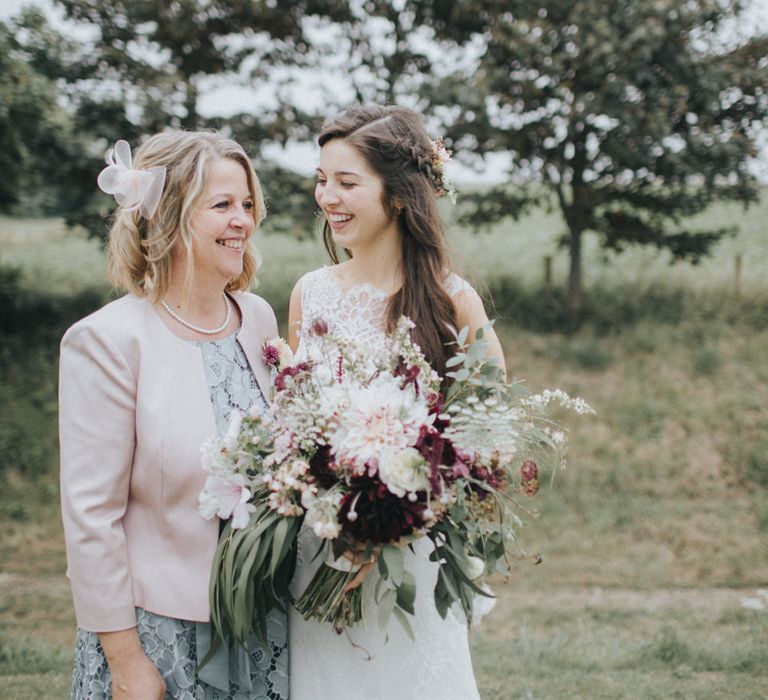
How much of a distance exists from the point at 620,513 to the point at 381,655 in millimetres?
5872

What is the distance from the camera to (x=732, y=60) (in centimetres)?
972

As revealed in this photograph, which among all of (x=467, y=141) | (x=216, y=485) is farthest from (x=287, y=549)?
(x=467, y=141)

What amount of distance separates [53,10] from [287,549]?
31.6 ft

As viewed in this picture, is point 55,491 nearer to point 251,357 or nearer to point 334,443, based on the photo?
point 251,357

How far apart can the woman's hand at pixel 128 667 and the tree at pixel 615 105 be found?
8076 mm

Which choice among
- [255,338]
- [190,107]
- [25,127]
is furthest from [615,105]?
[255,338]

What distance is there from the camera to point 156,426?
2316mm

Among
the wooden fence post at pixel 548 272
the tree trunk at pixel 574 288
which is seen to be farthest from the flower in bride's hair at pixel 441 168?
the wooden fence post at pixel 548 272

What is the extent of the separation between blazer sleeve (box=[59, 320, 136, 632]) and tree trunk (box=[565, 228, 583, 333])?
9.04 m

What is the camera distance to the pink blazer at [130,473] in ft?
7.40

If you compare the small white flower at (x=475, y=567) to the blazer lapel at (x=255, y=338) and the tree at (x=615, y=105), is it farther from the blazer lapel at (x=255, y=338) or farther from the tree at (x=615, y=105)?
the tree at (x=615, y=105)

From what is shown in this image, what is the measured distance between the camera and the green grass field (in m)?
5.04

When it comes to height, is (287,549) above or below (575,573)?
above

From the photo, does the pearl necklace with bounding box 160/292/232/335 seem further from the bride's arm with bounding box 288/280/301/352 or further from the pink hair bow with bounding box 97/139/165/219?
the bride's arm with bounding box 288/280/301/352
